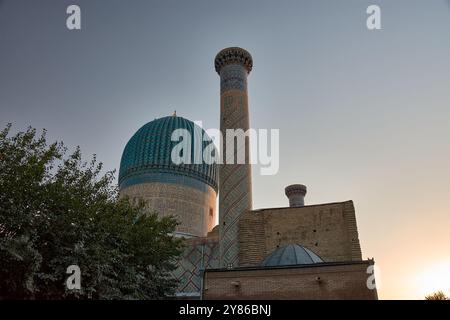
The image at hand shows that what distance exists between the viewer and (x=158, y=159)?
22766mm

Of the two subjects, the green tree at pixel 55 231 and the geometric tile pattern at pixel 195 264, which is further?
the geometric tile pattern at pixel 195 264

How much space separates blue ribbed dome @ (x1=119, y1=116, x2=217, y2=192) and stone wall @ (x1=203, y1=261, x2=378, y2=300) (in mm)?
13019

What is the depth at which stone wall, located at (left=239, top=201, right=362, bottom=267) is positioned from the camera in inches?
521

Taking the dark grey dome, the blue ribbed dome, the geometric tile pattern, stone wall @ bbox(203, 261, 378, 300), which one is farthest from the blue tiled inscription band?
stone wall @ bbox(203, 261, 378, 300)

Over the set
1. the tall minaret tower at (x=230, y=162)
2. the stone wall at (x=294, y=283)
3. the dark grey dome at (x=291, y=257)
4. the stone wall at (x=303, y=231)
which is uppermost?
the tall minaret tower at (x=230, y=162)

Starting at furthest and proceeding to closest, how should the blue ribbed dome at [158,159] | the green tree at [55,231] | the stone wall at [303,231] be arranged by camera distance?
the blue ribbed dome at [158,159]
the stone wall at [303,231]
the green tree at [55,231]

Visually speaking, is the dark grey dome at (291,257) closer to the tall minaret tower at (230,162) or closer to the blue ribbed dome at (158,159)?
the tall minaret tower at (230,162)

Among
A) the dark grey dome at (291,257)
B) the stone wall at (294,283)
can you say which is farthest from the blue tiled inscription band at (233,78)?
the stone wall at (294,283)

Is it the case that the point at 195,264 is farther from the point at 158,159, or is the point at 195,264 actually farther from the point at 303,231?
the point at 303,231

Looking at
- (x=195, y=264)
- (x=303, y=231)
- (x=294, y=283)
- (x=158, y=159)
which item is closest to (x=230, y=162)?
(x=303, y=231)

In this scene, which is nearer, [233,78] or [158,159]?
[233,78]

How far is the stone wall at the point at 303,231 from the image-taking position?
13242 mm

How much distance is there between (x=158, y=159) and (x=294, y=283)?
47.6 feet

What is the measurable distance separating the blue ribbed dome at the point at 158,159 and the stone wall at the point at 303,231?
9.04 m
